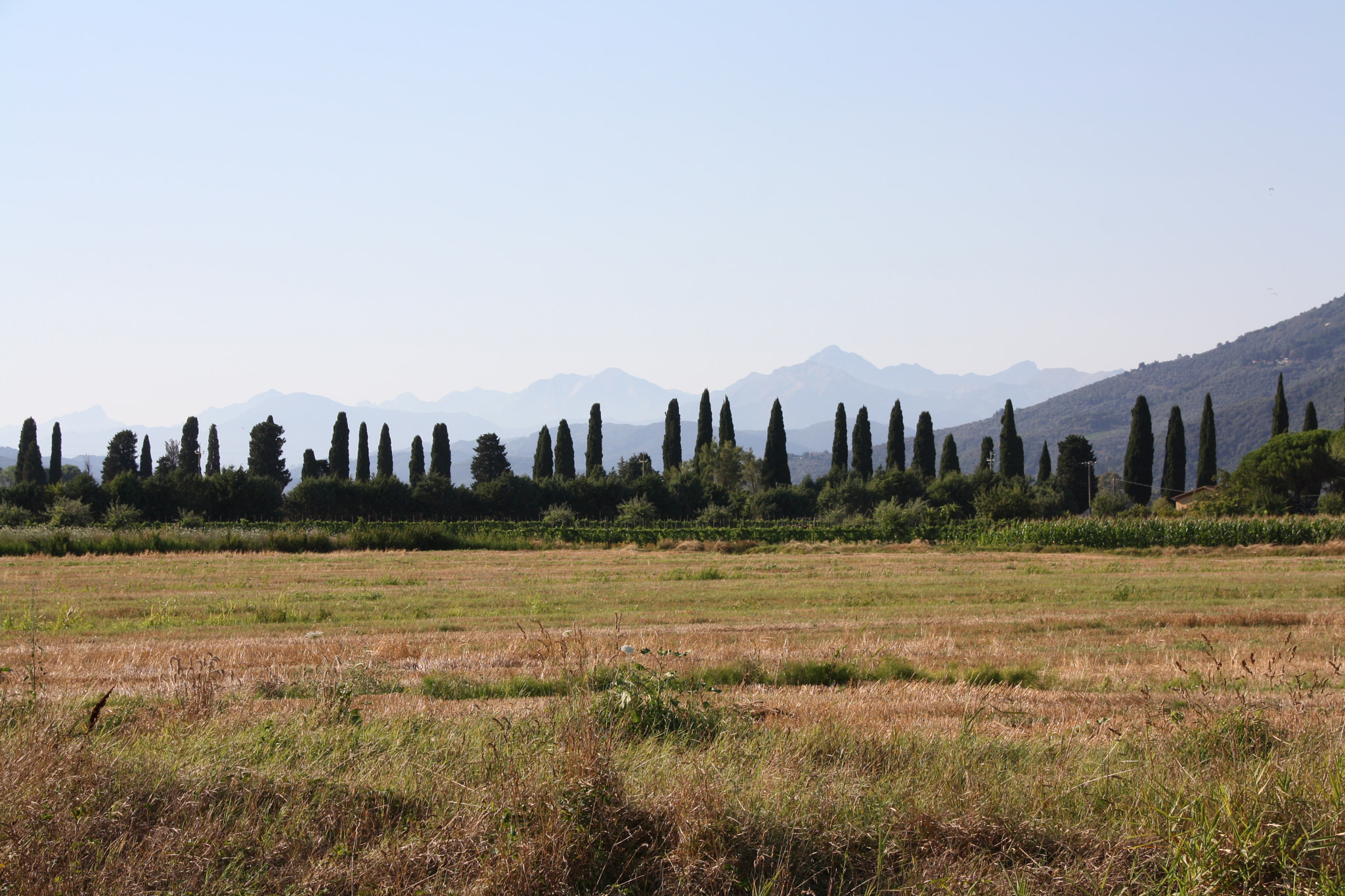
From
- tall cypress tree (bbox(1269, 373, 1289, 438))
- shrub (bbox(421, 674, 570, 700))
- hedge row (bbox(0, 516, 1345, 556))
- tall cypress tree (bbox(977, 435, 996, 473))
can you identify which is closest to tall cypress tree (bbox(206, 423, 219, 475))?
hedge row (bbox(0, 516, 1345, 556))

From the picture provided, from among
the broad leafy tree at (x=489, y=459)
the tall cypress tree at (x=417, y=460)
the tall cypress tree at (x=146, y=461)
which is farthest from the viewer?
the broad leafy tree at (x=489, y=459)

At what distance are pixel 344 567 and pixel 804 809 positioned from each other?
29.9 meters

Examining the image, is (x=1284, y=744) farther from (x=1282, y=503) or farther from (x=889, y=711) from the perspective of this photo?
(x=1282, y=503)

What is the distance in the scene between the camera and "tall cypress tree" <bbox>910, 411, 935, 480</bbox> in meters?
99.8

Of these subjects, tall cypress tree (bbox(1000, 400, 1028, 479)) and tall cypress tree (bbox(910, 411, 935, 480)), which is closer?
tall cypress tree (bbox(1000, 400, 1028, 479))

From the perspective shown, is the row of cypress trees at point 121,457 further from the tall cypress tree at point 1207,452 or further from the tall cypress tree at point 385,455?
the tall cypress tree at point 1207,452

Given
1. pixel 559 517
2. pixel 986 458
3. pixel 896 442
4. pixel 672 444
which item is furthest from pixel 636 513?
pixel 986 458

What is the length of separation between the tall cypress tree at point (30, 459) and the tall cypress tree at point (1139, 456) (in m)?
112

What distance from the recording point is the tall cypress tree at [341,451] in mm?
98875

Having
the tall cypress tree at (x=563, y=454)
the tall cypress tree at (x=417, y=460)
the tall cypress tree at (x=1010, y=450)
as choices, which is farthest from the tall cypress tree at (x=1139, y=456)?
the tall cypress tree at (x=417, y=460)

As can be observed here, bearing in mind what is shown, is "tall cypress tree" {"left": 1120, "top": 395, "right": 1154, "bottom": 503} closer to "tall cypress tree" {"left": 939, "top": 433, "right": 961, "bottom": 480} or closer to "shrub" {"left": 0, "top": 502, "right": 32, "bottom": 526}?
"tall cypress tree" {"left": 939, "top": 433, "right": 961, "bottom": 480}

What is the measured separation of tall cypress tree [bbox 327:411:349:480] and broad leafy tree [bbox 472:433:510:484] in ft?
47.8

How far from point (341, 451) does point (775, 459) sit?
155 ft

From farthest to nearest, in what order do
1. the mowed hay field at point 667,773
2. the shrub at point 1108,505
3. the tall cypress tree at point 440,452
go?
the tall cypress tree at point 440,452
the shrub at point 1108,505
the mowed hay field at point 667,773
